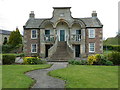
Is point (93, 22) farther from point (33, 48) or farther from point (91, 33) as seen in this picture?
point (33, 48)

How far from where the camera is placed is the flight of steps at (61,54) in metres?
22.6

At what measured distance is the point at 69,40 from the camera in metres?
28.2

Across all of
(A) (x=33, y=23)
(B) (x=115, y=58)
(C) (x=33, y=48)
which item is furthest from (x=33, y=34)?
(B) (x=115, y=58)

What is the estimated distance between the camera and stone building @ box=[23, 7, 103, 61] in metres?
28.0

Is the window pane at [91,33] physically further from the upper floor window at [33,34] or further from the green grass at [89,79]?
the green grass at [89,79]

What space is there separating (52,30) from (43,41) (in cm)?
347

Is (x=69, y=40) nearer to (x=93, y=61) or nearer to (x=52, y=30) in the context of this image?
(x=52, y=30)

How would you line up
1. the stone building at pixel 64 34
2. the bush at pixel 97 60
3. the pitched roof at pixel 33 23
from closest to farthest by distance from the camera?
the bush at pixel 97 60 < the stone building at pixel 64 34 < the pitched roof at pixel 33 23

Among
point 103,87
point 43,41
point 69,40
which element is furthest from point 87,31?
point 103,87

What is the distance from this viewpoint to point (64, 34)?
98.1 ft

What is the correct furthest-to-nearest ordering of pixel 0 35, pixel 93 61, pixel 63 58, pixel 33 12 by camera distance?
pixel 0 35 → pixel 33 12 → pixel 63 58 → pixel 93 61

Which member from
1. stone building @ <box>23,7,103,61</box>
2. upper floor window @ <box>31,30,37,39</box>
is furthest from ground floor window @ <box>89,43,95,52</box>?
upper floor window @ <box>31,30,37,39</box>

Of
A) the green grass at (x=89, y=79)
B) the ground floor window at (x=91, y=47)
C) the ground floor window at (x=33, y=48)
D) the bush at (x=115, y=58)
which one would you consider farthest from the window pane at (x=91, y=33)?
the green grass at (x=89, y=79)

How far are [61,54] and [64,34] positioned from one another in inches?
281
